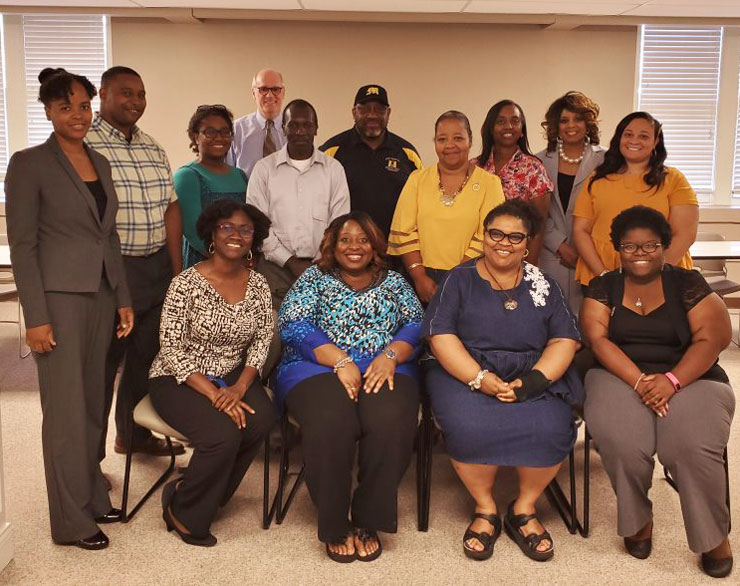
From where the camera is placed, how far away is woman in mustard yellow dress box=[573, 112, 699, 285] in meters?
3.37

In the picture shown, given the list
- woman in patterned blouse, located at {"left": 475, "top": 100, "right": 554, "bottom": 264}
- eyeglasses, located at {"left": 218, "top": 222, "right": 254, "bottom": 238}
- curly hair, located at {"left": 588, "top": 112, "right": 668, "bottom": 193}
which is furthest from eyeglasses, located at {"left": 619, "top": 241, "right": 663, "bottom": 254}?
eyeglasses, located at {"left": 218, "top": 222, "right": 254, "bottom": 238}

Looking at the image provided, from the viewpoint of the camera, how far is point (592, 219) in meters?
3.51

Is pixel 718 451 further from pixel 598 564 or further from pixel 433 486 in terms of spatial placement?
pixel 433 486

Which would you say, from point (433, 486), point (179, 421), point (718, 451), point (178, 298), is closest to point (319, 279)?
point (178, 298)

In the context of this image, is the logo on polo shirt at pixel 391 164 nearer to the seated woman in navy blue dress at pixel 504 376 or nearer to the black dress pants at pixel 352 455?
the seated woman in navy blue dress at pixel 504 376

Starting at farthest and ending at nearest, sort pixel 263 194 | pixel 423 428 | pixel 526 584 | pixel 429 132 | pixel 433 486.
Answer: pixel 429 132 → pixel 263 194 → pixel 433 486 → pixel 423 428 → pixel 526 584

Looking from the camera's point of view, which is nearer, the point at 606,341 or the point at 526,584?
the point at 526,584

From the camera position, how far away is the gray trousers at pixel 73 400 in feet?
8.64

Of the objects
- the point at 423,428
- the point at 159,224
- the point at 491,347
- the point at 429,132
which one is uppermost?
the point at 429,132

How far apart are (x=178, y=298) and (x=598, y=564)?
1.78 m

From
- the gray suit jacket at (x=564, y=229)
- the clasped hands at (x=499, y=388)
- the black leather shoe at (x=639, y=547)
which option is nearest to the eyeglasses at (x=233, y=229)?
the clasped hands at (x=499, y=388)

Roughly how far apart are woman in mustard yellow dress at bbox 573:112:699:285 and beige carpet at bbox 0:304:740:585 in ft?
3.34

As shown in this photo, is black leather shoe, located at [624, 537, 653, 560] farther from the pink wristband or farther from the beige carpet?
the pink wristband

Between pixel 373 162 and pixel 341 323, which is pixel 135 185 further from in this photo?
pixel 373 162
